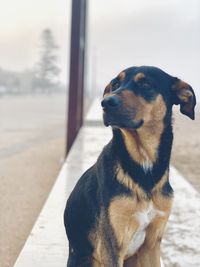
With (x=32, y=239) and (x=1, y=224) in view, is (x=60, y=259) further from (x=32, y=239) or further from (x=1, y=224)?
(x=1, y=224)

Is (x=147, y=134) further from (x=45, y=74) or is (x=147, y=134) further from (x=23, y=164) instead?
(x=45, y=74)

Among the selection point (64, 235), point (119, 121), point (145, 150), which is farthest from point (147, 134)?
point (64, 235)

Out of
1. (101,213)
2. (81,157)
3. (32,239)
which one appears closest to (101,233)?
(101,213)

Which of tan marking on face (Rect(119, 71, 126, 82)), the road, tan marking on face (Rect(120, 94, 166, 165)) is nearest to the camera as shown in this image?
tan marking on face (Rect(120, 94, 166, 165))

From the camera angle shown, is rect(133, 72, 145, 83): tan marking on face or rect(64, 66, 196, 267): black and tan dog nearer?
rect(64, 66, 196, 267): black and tan dog

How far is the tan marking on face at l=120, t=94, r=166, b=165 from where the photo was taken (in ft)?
6.35

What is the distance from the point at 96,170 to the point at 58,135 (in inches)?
306

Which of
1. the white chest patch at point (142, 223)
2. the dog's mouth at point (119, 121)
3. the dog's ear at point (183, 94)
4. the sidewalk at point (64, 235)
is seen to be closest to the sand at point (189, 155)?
the sidewalk at point (64, 235)

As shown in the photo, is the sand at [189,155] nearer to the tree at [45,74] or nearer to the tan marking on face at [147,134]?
the tan marking on face at [147,134]

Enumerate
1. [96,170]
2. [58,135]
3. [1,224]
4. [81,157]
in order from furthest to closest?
[58,135]
[81,157]
[1,224]
[96,170]

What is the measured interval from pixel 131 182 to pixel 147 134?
23 cm

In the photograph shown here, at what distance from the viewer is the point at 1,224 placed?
3.44m

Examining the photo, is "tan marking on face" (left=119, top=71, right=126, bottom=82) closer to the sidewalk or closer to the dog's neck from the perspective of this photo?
the dog's neck

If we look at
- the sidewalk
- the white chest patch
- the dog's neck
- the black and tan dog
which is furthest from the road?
the dog's neck
